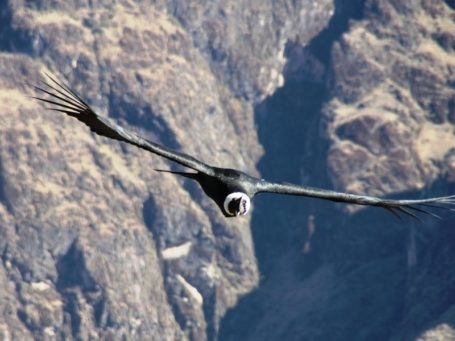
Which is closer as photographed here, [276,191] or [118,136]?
[118,136]

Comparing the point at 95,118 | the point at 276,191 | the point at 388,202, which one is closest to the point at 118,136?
the point at 95,118

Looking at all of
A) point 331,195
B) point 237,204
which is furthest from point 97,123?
point 331,195

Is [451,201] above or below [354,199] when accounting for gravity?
above

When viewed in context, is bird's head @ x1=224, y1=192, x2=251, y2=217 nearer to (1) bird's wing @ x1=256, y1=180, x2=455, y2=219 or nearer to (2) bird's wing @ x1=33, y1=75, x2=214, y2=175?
(2) bird's wing @ x1=33, y1=75, x2=214, y2=175

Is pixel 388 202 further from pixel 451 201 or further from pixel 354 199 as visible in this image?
pixel 451 201

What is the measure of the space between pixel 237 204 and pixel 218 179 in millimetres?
2605

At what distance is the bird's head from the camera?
4850 cm

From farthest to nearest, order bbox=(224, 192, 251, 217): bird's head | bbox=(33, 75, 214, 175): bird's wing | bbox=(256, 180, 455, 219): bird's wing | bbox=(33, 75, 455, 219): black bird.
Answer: bbox=(256, 180, 455, 219): bird's wing, bbox=(224, 192, 251, 217): bird's head, bbox=(33, 75, 455, 219): black bird, bbox=(33, 75, 214, 175): bird's wing

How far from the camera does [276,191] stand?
5338 cm

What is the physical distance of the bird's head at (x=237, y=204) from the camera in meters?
48.5

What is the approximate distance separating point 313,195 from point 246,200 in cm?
526

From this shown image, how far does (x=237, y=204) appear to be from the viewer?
161 ft

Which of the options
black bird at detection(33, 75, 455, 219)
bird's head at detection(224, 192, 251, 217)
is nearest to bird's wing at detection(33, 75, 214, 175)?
black bird at detection(33, 75, 455, 219)

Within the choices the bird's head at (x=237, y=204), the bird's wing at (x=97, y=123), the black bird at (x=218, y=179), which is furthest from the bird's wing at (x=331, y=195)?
the bird's wing at (x=97, y=123)
